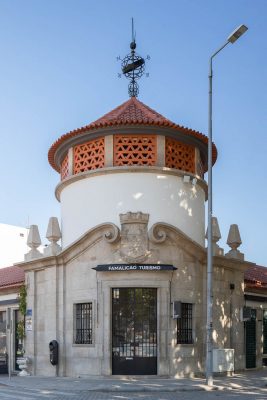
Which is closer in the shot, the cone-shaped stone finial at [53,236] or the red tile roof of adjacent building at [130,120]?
the red tile roof of adjacent building at [130,120]

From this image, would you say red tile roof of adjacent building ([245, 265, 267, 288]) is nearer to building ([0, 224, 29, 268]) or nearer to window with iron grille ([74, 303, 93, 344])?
window with iron grille ([74, 303, 93, 344])

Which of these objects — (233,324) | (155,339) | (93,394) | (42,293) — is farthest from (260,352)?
(93,394)

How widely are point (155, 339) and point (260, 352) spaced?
25.3 ft

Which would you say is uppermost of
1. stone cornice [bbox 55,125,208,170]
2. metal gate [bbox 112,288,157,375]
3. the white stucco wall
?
stone cornice [bbox 55,125,208,170]

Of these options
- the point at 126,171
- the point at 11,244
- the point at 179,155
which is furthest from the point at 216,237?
the point at 11,244

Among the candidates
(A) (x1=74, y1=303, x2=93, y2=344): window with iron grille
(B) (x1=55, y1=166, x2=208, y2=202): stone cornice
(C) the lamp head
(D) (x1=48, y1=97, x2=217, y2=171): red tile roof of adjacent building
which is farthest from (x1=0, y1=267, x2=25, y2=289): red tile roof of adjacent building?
(C) the lamp head

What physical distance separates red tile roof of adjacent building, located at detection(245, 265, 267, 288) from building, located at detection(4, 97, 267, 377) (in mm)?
2378

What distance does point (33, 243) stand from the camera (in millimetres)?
24391

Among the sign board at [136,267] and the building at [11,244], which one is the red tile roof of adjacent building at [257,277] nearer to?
the sign board at [136,267]

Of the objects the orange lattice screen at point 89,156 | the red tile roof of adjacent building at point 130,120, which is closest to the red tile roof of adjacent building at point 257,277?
the red tile roof of adjacent building at point 130,120

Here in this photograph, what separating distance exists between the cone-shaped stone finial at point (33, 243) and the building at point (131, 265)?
0.04 metres

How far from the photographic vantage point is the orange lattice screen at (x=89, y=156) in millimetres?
22625

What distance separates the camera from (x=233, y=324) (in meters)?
23.8

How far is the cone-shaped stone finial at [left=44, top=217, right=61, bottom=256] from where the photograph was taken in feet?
76.3
